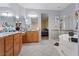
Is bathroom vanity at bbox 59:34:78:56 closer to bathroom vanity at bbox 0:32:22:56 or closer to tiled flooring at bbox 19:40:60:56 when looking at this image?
tiled flooring at bbox 19:40:60:56

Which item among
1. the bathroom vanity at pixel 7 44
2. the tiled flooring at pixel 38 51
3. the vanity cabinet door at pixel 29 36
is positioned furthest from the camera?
the vanity cabinet door at pixel 29 36

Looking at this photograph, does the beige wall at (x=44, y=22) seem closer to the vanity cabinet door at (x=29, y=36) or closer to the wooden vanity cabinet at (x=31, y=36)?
the wooden vanity cabinet at (x=31, y=36)

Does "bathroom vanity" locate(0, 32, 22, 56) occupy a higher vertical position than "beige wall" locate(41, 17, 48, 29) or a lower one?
lower

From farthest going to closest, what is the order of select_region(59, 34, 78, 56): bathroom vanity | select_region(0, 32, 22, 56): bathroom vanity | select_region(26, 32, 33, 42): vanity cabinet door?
select_region(26, 32, 33, 42): vanity cabinet door → select_region(59, 34, 78, 56): bathroom vanity → select_region(0, 32, 22, 56): bathroom vanity

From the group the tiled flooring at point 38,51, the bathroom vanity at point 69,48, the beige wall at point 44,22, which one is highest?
the beige wall at point 44,22

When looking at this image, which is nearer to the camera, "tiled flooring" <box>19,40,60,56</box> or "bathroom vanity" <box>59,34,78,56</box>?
"bathroom vanity" <box>59,34,78,56</box>

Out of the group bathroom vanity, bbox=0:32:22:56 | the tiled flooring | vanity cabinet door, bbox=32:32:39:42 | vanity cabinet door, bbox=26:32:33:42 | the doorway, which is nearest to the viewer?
bathroom vanity, bbox=0:32:22:56

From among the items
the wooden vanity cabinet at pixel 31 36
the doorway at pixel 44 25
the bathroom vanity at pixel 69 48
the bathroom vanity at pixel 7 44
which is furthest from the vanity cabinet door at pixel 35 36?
the bathroom vanity at pixel 7 44

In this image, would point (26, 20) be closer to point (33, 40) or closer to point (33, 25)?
point (33, 25)

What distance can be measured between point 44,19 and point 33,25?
919 millimetres

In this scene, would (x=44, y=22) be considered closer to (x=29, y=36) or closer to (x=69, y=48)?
(x=29, y=36)

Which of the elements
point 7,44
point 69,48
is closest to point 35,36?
point 69,48

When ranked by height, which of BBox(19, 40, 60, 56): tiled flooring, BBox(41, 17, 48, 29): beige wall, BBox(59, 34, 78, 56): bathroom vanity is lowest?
BBox(19, 40, 60, 56): tiled flooring

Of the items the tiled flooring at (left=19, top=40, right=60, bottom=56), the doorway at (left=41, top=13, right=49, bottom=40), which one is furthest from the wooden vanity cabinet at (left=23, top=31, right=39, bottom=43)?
the tiled flooring at (left=19, top=40, right=60, bottom=56)
